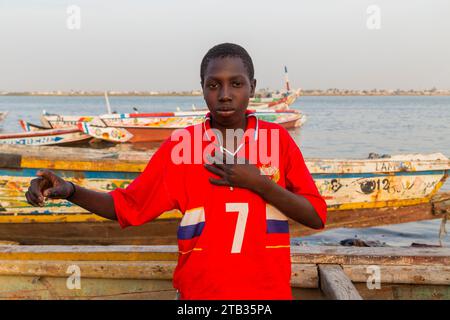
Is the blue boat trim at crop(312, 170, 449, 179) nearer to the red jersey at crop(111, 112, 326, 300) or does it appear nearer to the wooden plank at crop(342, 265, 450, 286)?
the wooden plank at crop(342, 265, 450, 286)

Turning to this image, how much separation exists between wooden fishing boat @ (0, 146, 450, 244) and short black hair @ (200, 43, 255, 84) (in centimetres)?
461

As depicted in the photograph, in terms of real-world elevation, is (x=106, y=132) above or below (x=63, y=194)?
below

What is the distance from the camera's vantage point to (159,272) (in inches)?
103

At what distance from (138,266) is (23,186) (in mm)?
4034

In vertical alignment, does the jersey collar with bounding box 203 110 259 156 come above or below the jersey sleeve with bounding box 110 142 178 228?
above

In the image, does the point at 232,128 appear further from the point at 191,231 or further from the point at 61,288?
the point at 61,288

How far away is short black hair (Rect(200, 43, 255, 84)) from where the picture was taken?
165 cm

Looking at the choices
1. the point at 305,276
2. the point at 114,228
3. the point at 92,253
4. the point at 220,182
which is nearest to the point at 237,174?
the point at 220,182

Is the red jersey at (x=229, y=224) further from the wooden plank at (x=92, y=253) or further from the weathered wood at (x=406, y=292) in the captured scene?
the weathered wood at (x=406, y=292)

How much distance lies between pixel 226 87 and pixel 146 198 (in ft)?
1.70

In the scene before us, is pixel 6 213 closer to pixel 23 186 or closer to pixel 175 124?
pixel 23 186

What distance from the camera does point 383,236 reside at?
759cm

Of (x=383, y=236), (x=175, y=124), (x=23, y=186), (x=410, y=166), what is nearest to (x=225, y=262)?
(x=23, y=186)

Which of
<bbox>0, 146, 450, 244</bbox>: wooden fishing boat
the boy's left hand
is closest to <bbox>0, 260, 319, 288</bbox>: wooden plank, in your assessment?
the boy's left hand
